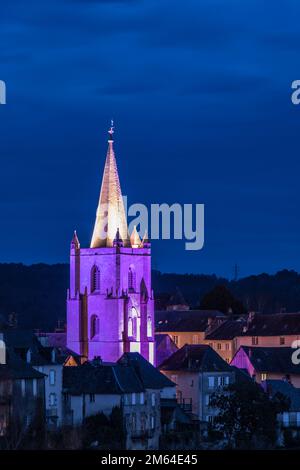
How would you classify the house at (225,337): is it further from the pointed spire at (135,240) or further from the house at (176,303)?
the house at (176,303)

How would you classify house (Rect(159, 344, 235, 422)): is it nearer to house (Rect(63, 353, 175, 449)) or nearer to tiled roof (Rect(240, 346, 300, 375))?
house (Rect(63, 353, 175, 449))

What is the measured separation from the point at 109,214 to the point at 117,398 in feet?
145

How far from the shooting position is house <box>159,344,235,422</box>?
117025mm

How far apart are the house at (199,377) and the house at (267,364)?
1043cm

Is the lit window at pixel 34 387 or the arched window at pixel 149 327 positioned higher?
the arched window at pixel 149 327

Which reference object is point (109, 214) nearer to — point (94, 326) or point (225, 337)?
point (94, 326)

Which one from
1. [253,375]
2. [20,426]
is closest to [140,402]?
[20,426]

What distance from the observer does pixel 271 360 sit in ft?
436

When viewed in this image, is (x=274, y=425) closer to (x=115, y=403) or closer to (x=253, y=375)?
(x=115, y=403)

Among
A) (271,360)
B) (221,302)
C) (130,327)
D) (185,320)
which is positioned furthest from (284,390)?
(221,302)

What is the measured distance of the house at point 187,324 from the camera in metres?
159

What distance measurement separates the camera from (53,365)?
341ft

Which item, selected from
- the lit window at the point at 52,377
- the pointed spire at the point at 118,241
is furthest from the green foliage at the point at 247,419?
the pointed spire at the point at 118,241

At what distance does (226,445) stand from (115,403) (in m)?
6.29
